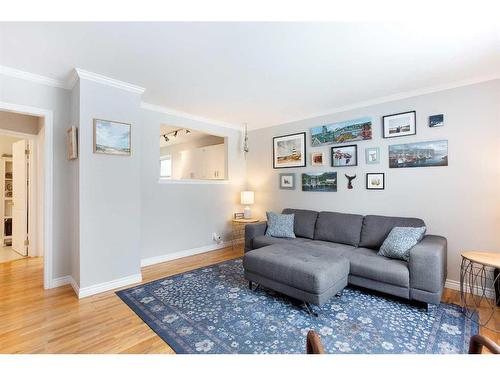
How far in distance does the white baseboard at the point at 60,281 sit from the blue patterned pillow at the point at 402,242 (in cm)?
373

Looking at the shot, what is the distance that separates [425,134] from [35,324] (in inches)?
178

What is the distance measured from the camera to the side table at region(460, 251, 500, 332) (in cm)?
212

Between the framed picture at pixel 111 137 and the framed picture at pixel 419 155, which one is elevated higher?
the framed picture at pixel 111 137

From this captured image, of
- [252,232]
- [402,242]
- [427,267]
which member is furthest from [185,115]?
[427,267]

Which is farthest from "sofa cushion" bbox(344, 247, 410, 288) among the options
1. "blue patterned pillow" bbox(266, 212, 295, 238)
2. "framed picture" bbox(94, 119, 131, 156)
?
"framed picture" bbox(94, 119, 131, 156)

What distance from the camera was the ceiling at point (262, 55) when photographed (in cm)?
186

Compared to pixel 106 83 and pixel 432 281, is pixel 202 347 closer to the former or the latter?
pixel 432 281

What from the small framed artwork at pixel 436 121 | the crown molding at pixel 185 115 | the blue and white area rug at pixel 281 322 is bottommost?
the blue and white area rug at pixel 281 322

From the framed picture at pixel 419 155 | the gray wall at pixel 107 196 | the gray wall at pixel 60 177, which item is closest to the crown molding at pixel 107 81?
the gray wall at pixel 107 196

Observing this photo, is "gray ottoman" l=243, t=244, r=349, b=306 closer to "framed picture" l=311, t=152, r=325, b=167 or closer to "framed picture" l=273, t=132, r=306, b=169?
"framed picture" l=311, t=152, r=325, b=167

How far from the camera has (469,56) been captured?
7.41 ft

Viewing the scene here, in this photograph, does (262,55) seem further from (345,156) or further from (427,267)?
(427,267)

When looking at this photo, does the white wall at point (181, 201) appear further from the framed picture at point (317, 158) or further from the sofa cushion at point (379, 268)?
the sofa cushion at point (379, 268)
